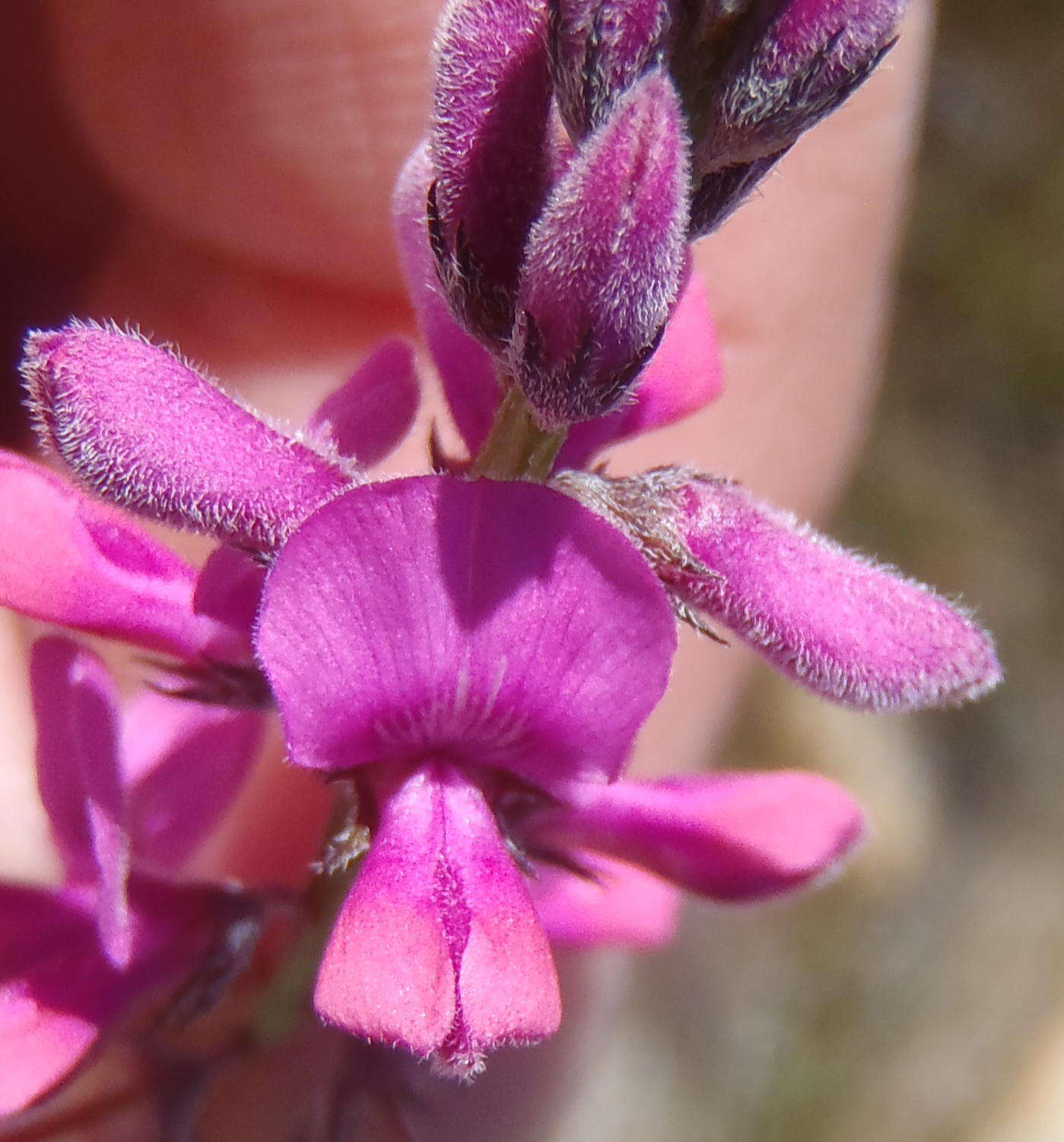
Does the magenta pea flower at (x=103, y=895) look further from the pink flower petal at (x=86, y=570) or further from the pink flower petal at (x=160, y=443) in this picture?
the pink flower petal at (x=160, y=443)

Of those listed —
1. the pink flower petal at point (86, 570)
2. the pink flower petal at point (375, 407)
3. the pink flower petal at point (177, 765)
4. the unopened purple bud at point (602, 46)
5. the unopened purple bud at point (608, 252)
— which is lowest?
the pink flower petal at point (177, 765)

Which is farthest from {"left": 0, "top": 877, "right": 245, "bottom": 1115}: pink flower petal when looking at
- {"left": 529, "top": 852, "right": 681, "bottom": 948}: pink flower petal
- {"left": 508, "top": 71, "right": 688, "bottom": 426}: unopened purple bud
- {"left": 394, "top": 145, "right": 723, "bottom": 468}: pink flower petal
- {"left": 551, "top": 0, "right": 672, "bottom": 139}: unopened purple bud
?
{"left": 551, "top": 0, "right": 672, "bottom": 139}: unopened purple bud

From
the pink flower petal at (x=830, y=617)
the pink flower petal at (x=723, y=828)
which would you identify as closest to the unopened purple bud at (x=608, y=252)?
the pink flower petal at (x=830, y=617)

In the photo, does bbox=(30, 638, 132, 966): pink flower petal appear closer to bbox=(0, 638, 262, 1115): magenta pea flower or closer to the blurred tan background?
bbox=(0, 638, 262, 1115): magenta pea flower

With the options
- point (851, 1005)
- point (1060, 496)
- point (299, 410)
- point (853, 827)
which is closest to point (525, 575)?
point (853, 827)

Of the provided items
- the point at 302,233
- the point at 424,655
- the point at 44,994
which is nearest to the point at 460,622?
the point at 424,655

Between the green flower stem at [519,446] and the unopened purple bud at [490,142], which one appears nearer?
the unopened purple bud at [490,142]

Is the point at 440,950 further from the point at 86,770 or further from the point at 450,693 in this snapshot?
the point at 86,770
